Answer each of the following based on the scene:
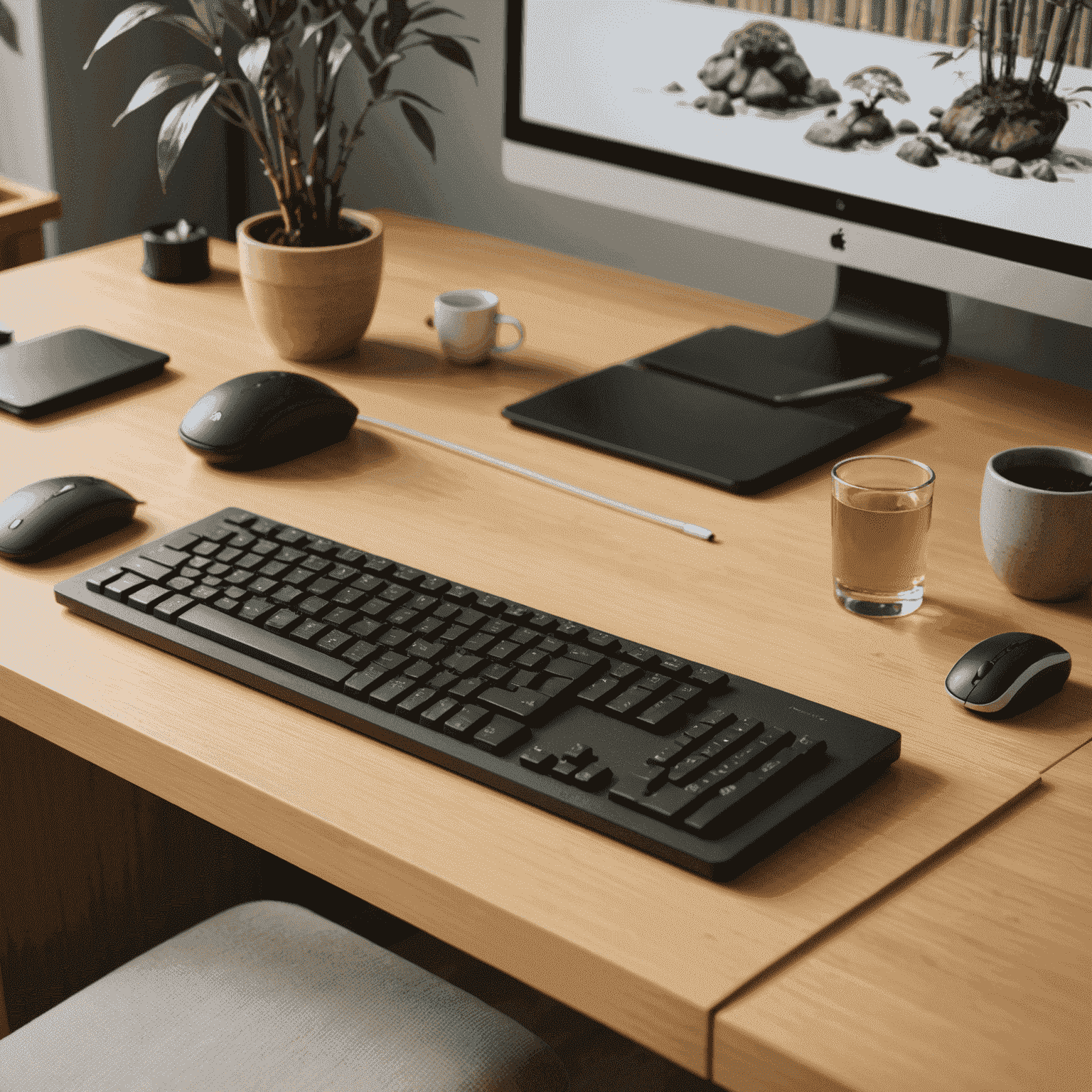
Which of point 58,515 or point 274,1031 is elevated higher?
point 58,515

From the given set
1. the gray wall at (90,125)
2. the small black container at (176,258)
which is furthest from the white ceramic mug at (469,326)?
the gray wall at (90,125)

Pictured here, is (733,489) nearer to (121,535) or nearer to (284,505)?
(284,505)

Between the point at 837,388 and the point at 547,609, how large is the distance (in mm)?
442

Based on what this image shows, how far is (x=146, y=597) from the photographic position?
35.4 inches

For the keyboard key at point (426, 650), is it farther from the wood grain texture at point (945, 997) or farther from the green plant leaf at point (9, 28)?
the green plant leaf at point (9, 28)

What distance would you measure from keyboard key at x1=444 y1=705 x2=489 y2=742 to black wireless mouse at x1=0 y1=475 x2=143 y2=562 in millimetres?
361

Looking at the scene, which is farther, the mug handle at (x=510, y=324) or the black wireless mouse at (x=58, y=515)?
the mug handle at (x=510, y=324)

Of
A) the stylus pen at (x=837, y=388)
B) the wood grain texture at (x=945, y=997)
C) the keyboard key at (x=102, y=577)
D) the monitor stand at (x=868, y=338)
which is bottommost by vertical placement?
the wood grain texture at (x=945, y=997)

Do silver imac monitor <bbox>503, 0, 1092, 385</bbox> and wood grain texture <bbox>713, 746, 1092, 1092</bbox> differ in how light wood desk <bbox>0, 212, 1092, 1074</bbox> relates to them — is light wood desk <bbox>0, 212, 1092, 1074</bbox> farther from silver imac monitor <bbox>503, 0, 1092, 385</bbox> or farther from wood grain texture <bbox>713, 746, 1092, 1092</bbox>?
silver imac monitor <bbox>503, 0, 1092, 385</bbox>

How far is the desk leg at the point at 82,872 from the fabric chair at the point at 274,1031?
0.19 metres

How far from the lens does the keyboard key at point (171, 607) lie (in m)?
0.88

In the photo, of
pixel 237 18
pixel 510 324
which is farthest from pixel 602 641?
pixel 237 18

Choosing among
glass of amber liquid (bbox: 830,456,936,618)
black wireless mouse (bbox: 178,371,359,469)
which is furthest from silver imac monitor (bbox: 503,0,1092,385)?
black wireless mouse (bbox: 178,371,359,469)

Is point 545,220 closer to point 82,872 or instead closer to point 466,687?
point 82,872
